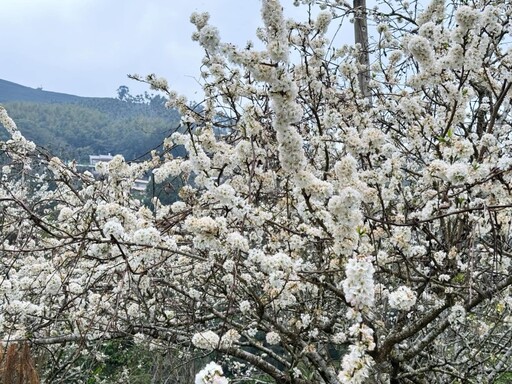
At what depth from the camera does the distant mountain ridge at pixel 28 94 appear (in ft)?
500

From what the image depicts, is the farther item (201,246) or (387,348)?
(387,348)

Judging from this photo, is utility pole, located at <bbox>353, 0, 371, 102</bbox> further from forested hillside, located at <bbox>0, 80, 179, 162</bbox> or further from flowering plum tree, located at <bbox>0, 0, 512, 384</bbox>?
forested hillside, located at <bbox>0, 80, 179, 162</bbox>

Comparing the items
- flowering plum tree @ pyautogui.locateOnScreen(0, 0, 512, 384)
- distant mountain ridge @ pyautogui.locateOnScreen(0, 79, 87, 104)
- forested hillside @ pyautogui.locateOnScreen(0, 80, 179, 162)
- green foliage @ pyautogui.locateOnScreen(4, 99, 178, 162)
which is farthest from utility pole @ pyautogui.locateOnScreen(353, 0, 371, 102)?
distant mountain ridge @ pyautogui.locateOnScreen(0, 79, 87, 104)

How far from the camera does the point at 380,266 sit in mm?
3104

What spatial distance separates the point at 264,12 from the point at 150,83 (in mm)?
2131

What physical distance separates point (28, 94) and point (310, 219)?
6902 inches

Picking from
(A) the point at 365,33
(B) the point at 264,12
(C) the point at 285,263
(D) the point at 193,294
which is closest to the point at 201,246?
(C) the point at 285,263

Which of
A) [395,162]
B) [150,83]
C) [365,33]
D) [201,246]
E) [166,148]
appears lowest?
[201,246]

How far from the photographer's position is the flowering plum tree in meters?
2.22

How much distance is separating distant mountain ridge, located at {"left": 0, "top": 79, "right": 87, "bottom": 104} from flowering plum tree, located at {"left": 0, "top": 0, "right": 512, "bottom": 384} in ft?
522

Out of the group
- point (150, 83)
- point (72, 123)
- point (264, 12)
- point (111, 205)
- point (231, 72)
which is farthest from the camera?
point (72, 123)

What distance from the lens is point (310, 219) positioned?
8.99 ft

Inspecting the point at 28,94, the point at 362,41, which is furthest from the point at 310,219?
the point at 28,94

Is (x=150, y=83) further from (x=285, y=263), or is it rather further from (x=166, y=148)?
(x=285, y=263)
